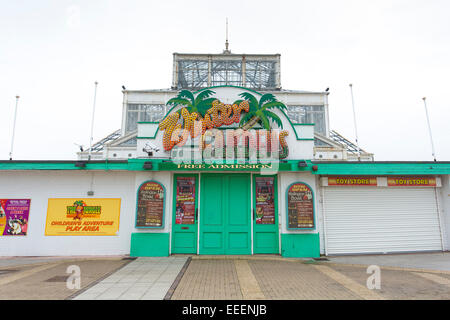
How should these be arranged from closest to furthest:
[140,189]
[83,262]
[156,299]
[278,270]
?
[156,299], [278,270], [83,262], [140,189]

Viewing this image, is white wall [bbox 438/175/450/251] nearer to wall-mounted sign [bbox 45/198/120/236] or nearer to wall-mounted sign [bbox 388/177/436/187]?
wall-mounted sign [bbox 388/177/436/187]

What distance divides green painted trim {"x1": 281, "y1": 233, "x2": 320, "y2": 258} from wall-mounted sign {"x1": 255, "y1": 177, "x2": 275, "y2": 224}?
80 centimetres

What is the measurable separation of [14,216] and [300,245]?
1018 centimetres

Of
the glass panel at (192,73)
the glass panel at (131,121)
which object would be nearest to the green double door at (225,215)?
the glass panel at (131,121)

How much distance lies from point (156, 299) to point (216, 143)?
18.3ft

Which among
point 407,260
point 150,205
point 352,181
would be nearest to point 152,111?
point 150,205

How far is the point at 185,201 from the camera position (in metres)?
9.30

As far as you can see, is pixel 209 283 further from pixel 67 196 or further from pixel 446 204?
pixel 446 204

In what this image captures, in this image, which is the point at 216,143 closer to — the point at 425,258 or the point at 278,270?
the point at 278,270

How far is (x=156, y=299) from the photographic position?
508 cm

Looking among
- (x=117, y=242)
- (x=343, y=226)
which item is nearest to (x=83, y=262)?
(x=117, y=242)

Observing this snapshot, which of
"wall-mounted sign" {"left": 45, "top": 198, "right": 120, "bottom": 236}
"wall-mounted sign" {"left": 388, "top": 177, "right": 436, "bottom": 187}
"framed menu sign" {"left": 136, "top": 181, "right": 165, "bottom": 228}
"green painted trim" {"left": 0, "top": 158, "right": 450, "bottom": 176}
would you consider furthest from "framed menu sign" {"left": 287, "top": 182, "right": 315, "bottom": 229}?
"wall-mounted sign" {"left": 45, "top": 198, "right": 120, "bottom": 236}

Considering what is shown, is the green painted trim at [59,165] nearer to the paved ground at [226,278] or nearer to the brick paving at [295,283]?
the paved ground at [226,278]

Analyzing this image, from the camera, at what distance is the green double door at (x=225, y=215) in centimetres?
908
